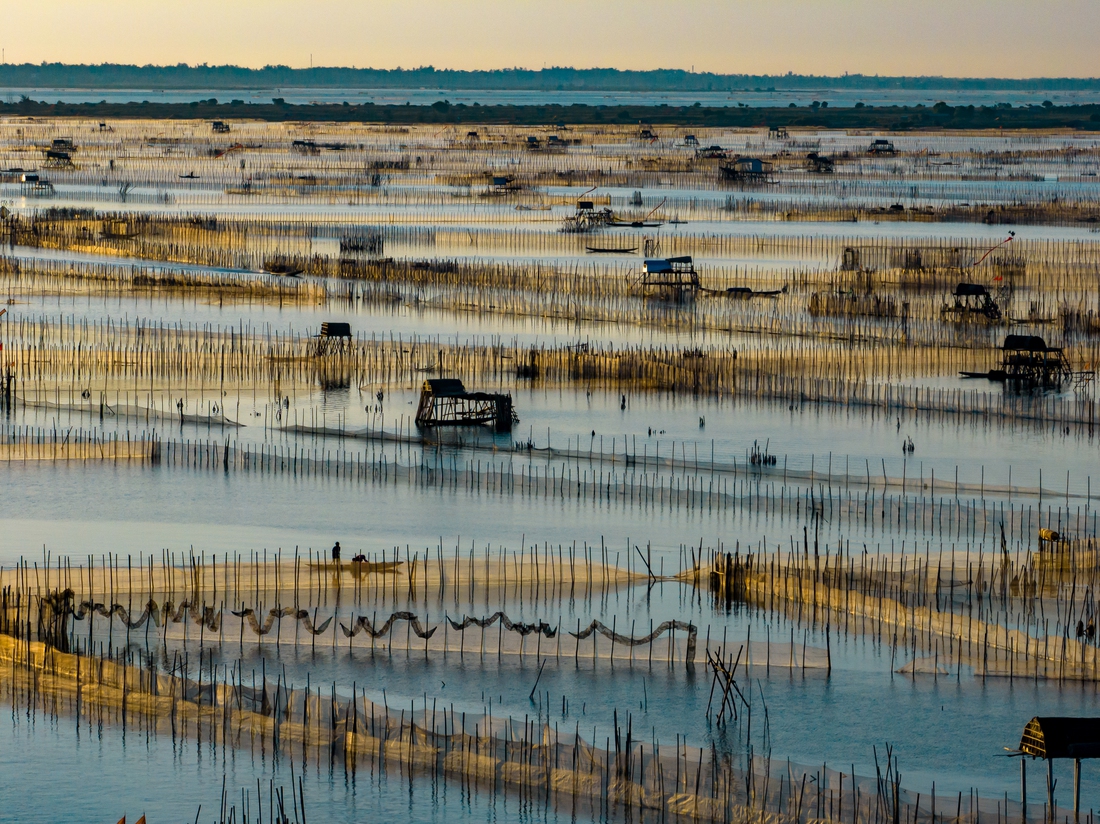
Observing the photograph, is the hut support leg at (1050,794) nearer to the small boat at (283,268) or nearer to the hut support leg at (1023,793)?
the hut support leg at (1023,793)

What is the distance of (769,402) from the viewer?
24688 millimetres

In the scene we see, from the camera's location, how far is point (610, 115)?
132 meters

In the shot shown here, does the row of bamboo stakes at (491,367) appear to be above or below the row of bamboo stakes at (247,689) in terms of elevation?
above

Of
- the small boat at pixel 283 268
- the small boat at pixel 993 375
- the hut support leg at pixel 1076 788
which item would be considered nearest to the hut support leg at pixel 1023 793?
the hut support leg at pixel 1076 788

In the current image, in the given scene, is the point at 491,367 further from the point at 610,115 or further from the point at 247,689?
the point at 610,115

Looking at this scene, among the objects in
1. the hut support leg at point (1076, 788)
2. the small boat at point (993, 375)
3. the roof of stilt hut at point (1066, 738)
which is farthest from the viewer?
the small boat at point (993, 375)

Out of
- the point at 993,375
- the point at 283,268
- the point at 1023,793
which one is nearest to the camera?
the point at 1023,793

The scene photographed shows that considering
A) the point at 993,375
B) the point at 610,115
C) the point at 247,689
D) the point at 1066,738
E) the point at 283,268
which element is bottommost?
the point at 247,689

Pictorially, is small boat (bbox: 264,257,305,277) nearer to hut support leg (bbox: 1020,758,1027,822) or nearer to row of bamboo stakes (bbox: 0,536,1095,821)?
row of bamboo stakes (bbox: 0,536,1095,821)

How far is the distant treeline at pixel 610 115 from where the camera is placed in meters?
118

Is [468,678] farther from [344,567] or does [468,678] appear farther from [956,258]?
[956,258]

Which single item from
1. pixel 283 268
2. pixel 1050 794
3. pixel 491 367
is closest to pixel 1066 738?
pixel 1050 794

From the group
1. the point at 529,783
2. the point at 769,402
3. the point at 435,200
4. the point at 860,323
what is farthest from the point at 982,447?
the point at 435,200

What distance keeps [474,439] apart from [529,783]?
35.7 ft
